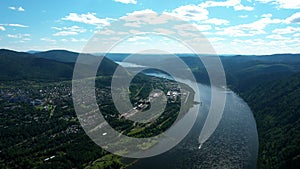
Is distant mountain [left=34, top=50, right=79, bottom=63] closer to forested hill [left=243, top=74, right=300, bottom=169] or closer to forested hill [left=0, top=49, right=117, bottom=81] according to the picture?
forested hill [left=0, top=49, right=117, bottom=81]

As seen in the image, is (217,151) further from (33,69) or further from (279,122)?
(33,69)

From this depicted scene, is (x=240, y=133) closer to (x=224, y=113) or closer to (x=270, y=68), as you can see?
(x=224, y=113)

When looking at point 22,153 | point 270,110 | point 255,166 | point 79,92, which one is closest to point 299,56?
point 270,110

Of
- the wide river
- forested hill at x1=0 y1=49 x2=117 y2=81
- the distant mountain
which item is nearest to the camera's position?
the wide river

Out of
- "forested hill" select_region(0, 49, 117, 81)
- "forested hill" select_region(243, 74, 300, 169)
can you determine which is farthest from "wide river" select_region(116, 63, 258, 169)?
"forested hill" select_region(0, 49, 117, 81)

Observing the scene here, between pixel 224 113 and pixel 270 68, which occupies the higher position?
pixel 270 68

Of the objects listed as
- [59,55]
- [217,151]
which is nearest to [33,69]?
[59,55]
